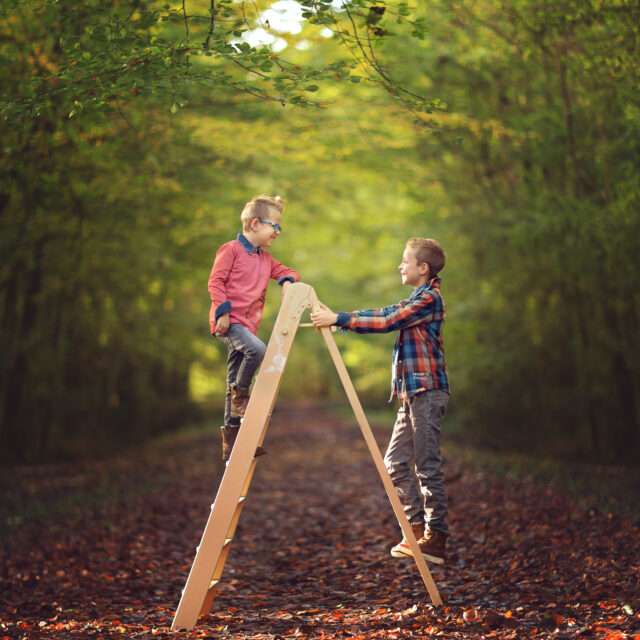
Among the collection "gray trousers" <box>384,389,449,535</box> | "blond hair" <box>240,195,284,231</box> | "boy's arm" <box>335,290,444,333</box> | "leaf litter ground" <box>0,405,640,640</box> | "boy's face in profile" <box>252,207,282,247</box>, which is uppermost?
"blond hair" <box>240,195,284,231</box>

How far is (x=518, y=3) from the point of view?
686cm

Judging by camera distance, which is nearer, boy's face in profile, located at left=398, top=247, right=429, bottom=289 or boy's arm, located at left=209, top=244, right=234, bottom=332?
boy's arm, located at left=209, top=244, right=234, bottom=332

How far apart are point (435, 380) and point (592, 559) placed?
86.5 inches

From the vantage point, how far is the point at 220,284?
4.04 m

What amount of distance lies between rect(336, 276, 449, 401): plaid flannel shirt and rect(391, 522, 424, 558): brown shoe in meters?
0.86

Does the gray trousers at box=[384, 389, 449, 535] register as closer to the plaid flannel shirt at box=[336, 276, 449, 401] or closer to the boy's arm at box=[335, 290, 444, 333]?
the plaid flannel shirt at box=[336, 276, 449, 401]

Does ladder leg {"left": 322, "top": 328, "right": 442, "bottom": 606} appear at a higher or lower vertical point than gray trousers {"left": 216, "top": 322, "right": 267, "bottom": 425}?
lower

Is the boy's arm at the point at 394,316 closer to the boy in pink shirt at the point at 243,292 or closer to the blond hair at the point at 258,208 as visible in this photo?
the boy in pink shirt at the point at 243,292

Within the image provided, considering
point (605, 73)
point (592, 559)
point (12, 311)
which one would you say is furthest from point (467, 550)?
point (12, 311)

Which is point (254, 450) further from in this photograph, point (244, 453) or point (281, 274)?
point (281, 274)

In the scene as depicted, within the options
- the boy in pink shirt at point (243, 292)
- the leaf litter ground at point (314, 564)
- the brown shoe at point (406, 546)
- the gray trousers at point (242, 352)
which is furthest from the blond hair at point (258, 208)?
the leaf litter ground at point (314, 564)

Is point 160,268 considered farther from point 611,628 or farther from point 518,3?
point 611,628

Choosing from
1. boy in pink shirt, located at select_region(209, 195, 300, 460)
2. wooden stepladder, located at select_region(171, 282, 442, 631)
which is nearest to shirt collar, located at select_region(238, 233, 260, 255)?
boy in pink shirt, located at select_region(209, 195, 300, 460)

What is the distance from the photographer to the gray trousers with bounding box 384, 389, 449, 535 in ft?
13.8
